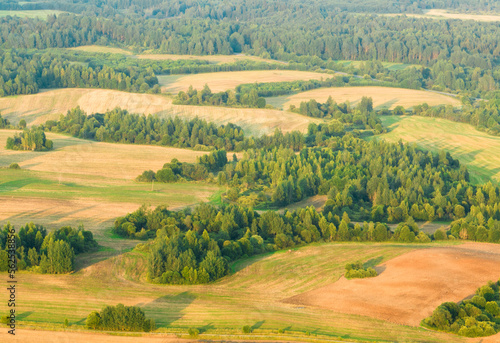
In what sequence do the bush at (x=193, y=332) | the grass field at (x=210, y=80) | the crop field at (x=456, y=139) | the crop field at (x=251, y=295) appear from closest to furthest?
the bush at (x=193, y=332) → the crop field at (x=251, y=295) → the crop field at (x=456, y=139) → the grass field at (x=210, y=80)

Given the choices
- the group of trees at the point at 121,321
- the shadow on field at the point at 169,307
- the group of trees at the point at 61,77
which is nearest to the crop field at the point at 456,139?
the group of trees at the point at 61,77

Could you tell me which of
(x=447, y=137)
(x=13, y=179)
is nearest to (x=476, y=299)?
(x=13, y=179)

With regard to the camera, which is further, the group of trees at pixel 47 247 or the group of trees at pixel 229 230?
the group of trees at pixel 229 230

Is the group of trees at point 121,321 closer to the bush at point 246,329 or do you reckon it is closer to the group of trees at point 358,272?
the bush at point 246,329

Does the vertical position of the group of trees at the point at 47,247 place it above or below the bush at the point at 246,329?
above

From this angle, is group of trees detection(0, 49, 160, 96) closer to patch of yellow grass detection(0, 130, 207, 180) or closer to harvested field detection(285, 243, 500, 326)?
patch of yellow grass detection(0, 130, 207, 180)

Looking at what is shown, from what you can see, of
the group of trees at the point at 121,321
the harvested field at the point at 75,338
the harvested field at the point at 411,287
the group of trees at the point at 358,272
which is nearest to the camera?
the harvested field at the point at 75,338

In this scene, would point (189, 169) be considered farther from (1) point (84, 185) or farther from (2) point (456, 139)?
(2) point (456, 139)

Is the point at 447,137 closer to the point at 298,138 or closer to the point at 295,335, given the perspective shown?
the point at 298,138
